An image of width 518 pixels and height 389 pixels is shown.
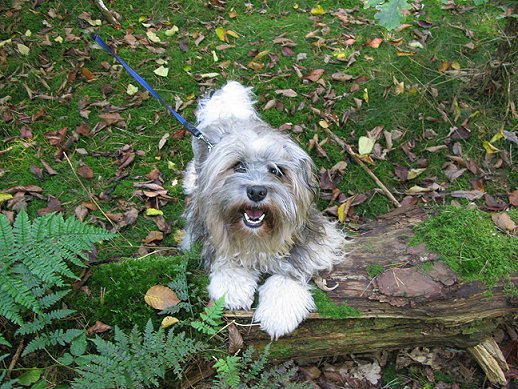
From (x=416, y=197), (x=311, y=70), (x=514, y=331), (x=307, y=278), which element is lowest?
(x=514, y=331)

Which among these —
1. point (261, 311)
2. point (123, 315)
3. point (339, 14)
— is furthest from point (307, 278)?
point (339, 14)

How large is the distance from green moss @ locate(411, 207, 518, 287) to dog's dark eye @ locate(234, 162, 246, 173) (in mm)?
1364

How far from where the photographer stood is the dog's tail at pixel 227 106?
Answer: 182 inches

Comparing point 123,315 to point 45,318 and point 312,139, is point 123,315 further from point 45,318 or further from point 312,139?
point 312,139

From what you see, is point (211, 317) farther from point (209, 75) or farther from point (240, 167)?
point (209, 75)

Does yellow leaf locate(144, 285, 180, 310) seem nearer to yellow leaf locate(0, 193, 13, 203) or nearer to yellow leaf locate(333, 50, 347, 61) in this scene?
yellow leaf locate(0, 193, 13, 203)

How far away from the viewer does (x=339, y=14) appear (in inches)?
271

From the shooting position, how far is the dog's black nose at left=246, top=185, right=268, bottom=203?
3.13 m

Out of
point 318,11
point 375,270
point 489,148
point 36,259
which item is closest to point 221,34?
point 318,11

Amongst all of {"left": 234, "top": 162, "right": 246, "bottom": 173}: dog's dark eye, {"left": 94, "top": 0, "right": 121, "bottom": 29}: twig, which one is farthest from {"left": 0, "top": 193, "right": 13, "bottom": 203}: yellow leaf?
{"left": 94, "top": 0, "right": 121, "bottom": 29}: twig

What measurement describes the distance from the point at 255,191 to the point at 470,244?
1.62 meters

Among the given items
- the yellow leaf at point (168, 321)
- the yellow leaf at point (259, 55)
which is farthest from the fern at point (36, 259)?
the yellow leaf at point (259, 55)

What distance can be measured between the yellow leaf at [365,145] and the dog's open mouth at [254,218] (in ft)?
7.83

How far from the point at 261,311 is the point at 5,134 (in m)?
3.84
